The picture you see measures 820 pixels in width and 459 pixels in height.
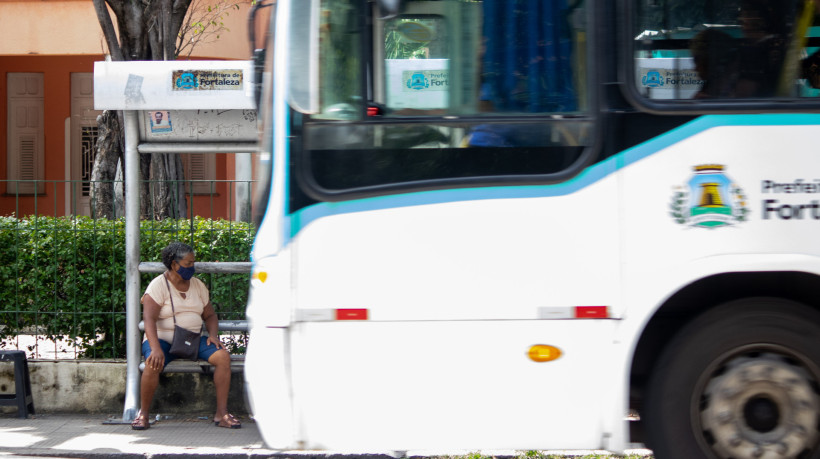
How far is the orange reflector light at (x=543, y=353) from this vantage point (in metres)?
4.10

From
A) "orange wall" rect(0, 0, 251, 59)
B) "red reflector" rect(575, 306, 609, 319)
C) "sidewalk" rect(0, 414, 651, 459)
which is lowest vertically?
"sidewalk" rect(0, 414, 651, 459)

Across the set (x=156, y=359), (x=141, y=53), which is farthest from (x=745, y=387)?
(x=141, y=53)

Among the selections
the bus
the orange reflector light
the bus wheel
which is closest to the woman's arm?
the bus

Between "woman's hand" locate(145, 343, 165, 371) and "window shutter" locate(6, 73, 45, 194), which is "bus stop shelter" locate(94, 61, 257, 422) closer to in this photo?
"woman's hand" locate(145, 343, 165, 371)

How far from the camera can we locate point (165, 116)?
270 inches

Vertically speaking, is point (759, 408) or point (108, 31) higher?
point (108, 31)

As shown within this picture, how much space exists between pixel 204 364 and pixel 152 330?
0.50 metres

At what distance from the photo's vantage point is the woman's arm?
21.9 ft

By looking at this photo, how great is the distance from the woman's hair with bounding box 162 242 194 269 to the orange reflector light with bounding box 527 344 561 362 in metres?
3.46

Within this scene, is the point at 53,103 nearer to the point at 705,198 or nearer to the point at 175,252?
the point at 175,252

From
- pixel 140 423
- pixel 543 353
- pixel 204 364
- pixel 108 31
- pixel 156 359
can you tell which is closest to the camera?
pixel 543 353

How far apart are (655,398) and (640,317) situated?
424mm

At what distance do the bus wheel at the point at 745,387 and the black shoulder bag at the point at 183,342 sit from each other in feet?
12.5

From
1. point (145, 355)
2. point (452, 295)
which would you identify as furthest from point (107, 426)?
point (452, 295)
